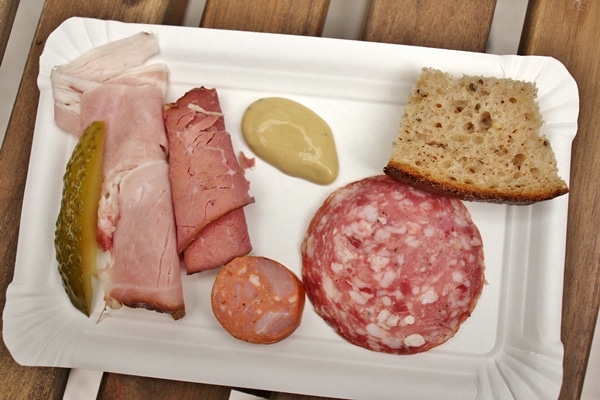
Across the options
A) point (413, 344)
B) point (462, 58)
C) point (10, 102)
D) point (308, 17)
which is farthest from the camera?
point (10, 102)

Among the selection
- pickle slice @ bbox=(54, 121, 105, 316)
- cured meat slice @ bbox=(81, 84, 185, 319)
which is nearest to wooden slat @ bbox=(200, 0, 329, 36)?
cured meat slice @ bbox=(81, 84, 185, 319)

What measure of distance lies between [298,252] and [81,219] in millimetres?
553

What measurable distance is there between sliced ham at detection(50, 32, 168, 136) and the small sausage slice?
1.82 feet

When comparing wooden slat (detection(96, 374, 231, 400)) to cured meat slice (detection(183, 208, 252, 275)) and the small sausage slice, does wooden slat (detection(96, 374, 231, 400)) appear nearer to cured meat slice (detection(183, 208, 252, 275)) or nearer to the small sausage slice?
the small sausage slice

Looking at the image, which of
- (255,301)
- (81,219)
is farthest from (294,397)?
(81,219)

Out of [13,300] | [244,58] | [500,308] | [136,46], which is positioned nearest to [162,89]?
[136,46]

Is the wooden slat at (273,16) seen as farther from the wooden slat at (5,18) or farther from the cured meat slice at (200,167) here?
the wooden slat at (5,18)

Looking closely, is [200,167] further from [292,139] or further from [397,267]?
[397,267]

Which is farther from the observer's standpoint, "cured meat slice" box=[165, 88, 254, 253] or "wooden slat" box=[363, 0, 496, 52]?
"wooden slat" box=[363, 0, 496, 52]

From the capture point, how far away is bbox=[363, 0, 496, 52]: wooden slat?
5.13 feet

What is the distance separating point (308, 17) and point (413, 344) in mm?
939

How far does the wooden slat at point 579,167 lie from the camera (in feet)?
4.74

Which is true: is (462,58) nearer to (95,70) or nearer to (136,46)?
(136,46)

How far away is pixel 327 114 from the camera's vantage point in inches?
60.6
